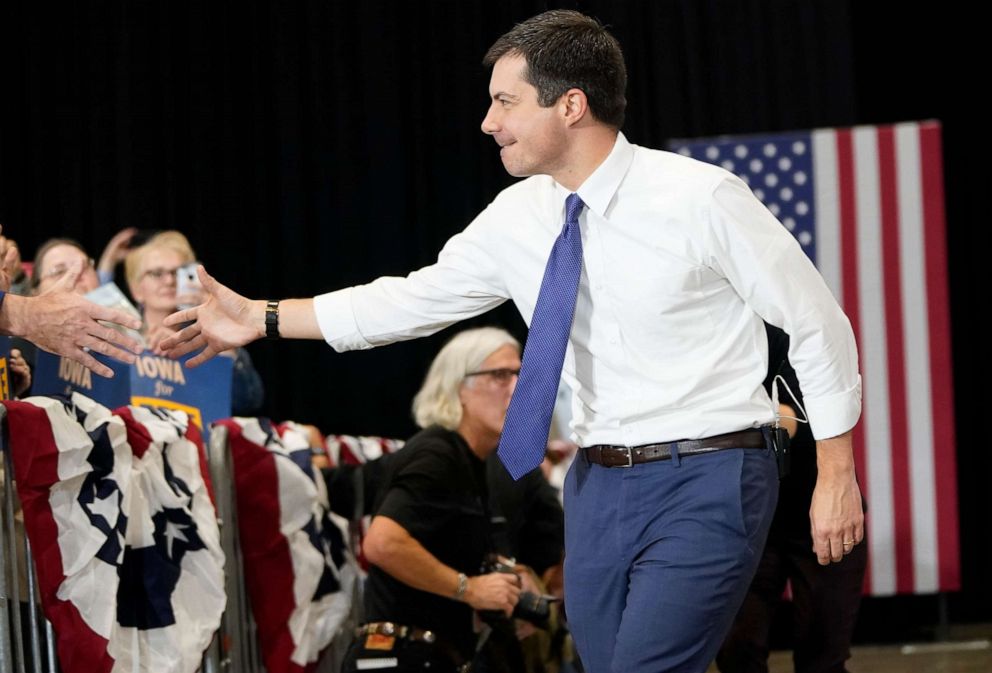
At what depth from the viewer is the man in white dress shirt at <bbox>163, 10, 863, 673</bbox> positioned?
2.25m

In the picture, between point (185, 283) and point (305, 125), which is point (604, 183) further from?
point (305, 125)

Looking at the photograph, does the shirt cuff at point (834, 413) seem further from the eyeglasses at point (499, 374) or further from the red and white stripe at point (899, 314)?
the red and white stripe at point (899, 314)

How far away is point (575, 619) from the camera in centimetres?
244

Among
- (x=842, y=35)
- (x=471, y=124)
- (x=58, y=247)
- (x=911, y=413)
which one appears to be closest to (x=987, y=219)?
(x=842, y=35)

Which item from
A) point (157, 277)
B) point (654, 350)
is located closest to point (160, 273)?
point (157, 277)

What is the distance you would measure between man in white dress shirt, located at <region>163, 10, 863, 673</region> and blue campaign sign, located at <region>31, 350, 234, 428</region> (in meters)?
1.21

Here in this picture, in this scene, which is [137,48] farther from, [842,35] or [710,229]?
[710,229]

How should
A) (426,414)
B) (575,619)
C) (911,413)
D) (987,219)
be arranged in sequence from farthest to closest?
(987,219)
(911,413)
(426,414)
(575,619)

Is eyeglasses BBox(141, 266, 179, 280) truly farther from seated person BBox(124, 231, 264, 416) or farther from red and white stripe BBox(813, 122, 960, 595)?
red and white stripe BBox(813, 122, 960, 595)

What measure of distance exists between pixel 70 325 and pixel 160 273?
2.31 meters

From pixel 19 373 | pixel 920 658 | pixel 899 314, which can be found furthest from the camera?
pixel 920 658

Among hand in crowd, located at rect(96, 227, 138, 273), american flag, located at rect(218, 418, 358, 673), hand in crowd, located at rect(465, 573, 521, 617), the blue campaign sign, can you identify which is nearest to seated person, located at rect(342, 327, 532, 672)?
hand in crowd, located at rect(465, 573, 521, 617)

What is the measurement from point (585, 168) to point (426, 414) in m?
1.57

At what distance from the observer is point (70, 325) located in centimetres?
254
